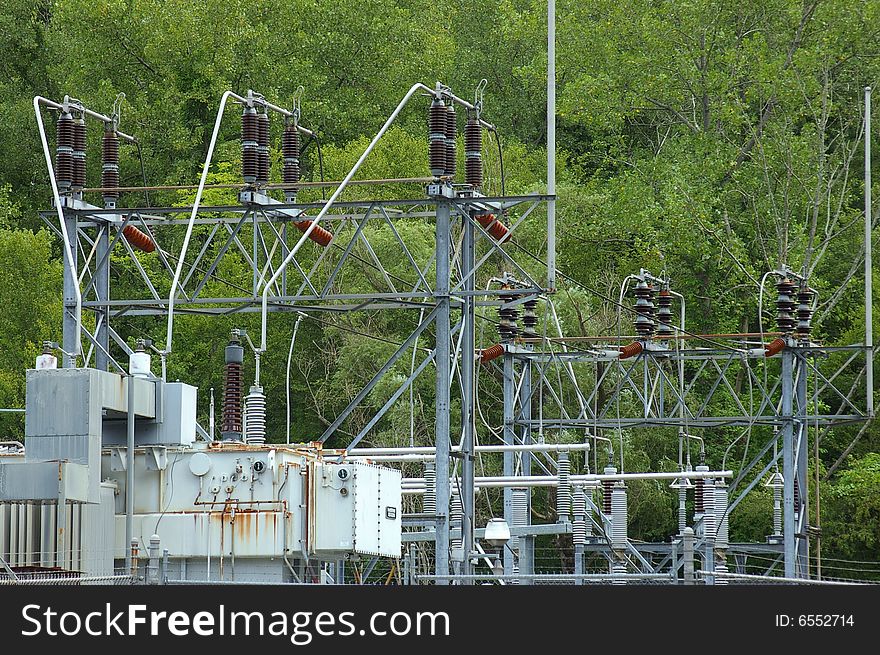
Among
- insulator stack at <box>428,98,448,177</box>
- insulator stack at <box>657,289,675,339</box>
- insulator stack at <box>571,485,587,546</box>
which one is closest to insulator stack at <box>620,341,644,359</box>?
insulator stack at <box>657,289,675,339</box>

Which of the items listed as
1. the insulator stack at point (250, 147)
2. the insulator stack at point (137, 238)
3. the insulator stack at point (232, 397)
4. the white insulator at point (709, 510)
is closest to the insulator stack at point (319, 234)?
the insulator stack at point (250, 147)

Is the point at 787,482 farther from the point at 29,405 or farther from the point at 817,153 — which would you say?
the point at 817,153

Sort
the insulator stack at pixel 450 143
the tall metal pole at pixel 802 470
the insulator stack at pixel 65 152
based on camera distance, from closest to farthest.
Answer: the insulator stack at pixel 450 143
the insulator stack at pixel 65 152
the tall metal pole at pixel 802 470

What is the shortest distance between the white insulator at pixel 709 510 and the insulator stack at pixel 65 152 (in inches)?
392

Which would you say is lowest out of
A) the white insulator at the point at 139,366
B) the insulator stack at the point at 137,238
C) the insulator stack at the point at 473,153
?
the white insulator at the point at 139,366

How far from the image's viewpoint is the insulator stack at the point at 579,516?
28.5 meters

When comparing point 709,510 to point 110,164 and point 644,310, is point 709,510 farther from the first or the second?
point 110,164

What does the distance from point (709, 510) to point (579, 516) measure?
4.49 meters

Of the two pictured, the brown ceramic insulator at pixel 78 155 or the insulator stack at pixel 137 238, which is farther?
the insulator stack at pixel 137 238

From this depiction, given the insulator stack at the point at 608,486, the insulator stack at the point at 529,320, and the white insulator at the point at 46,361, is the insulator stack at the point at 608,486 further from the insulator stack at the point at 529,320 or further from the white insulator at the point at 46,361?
the white insulator at the point at 46,361

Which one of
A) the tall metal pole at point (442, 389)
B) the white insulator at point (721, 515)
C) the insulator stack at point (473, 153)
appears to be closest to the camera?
the tall metal pole at point (442, 389)

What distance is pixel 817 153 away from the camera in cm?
4884

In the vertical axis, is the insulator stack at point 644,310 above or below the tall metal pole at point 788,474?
above

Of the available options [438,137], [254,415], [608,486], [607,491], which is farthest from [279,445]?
[607,491]
